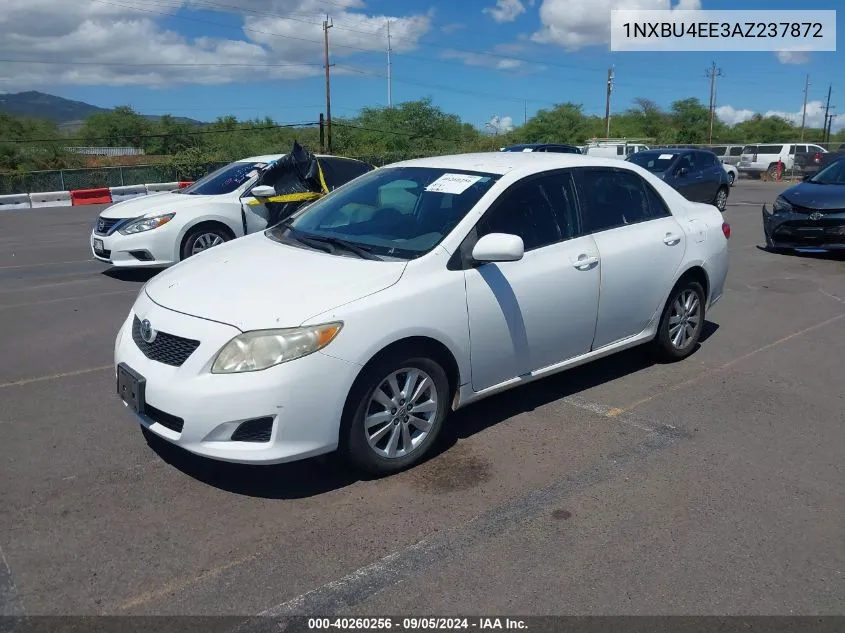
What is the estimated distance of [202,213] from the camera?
918cm

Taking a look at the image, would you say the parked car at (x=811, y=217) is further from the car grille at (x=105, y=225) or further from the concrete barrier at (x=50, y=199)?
the concrete barrier at (x=50, y=199)

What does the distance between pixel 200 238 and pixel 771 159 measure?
3408 centimetres

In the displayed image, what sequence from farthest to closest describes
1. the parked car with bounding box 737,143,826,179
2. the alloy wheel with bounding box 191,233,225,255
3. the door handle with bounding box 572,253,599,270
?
the parked car with bounding box 737,143,826,179, the alloy wheel with bounding box 191,233,225,255, the door handle with bounding box 572,253,599,270

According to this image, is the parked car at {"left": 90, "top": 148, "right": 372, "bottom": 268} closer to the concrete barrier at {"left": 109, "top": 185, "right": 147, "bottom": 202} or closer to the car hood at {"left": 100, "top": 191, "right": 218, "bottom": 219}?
the car hood at {"left": 100, "top": 191, "right": 218, "bottom": 219}

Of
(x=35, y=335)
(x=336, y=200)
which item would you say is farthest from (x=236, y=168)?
(x=336, y=200)

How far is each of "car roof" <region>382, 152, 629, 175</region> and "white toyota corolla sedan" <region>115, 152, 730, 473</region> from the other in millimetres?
21

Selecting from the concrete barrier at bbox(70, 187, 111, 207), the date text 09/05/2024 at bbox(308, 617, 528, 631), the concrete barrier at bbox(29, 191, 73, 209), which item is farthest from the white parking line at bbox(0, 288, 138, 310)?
the concrete barrier at bbox(70, 187, 111, 207)

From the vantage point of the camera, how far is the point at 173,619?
2.77 m

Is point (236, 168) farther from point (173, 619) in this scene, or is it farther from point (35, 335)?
point (173, 619)

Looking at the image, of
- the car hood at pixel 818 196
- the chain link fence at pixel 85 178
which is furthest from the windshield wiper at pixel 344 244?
the chain link fence at pixel 85 178

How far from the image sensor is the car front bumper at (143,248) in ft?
29.1

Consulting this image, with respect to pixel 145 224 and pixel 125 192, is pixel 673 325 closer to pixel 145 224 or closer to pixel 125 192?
pixel 145 224

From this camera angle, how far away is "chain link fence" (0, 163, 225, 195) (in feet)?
86.1

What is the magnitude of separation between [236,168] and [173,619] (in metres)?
8.25
